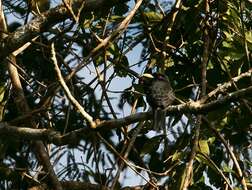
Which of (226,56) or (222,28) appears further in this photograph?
(222,28)

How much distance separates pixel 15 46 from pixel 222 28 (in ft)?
4.52

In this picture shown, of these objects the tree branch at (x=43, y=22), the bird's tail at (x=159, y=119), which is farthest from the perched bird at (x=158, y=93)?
the tree branch at (x=43, y=22)

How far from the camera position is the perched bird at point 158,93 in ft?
12.1

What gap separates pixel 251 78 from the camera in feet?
11.4

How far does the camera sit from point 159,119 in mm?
3621

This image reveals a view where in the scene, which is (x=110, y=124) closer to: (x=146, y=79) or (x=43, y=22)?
(x=43, y=22)

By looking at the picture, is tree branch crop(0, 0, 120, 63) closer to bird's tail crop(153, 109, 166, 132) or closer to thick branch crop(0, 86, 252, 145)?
thick branch crop(0, 86, 252, 145)

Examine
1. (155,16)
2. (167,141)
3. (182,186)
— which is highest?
(155,16)

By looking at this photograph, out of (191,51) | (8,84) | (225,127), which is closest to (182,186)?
(225,127)

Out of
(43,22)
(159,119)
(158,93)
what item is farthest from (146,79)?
(43,22)

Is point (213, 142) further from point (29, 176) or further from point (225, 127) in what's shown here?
point (29, 176)

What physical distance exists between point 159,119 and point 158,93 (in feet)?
1.15

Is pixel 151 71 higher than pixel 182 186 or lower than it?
higher

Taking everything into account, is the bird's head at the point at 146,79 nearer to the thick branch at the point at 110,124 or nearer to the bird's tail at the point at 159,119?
the bird's tail at the point at 159,119
